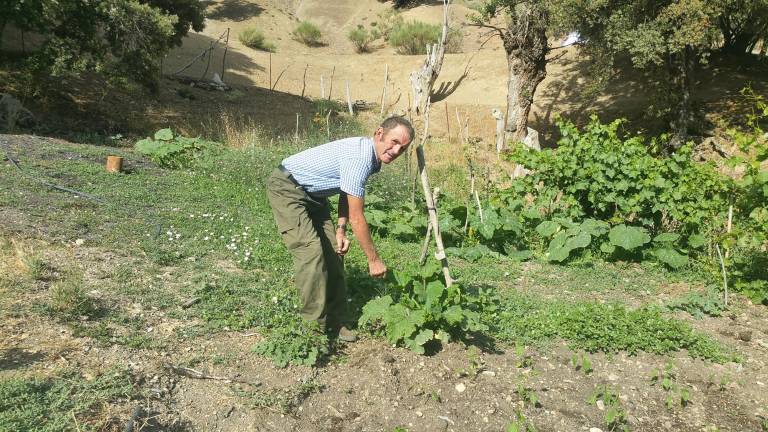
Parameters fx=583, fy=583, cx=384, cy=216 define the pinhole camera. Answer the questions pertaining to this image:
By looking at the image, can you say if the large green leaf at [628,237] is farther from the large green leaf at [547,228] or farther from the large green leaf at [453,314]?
the large green leaf at [453,314]

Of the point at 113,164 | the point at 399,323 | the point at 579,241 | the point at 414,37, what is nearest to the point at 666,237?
the point at 579,241

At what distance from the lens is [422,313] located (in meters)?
3.85

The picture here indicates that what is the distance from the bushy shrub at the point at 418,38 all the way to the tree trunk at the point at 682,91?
14283 mm

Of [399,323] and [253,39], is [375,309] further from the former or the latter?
[253,39]

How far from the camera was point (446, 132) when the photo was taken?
636 inches

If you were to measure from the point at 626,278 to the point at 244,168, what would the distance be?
17.3 ft

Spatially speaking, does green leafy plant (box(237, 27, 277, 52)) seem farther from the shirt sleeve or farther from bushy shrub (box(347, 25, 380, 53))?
the shirt sleeve

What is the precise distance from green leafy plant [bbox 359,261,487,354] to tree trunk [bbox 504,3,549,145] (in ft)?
32.8

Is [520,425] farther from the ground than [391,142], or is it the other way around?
[391,142]

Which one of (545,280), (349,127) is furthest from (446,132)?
(545,280)

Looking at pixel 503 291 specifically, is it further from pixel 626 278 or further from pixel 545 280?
pixel 626 278

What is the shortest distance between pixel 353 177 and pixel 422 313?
3.61 feet

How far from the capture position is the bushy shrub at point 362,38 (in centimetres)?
3014

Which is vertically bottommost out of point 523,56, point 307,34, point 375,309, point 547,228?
point 375,309
